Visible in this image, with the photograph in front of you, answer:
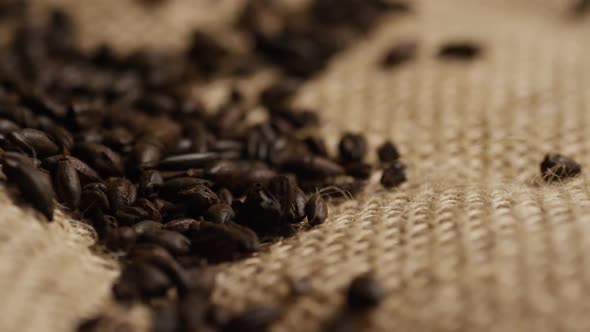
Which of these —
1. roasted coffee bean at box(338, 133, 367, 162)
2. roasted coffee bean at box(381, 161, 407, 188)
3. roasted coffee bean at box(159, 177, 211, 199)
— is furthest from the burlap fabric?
roasted coffee bean at box(159, 177, 211, 199)

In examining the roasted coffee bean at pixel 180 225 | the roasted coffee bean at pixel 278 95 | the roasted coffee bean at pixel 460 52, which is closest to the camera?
the roasted coffee bean at pixel 180 225

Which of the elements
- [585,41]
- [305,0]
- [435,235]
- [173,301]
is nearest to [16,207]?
[173,301]

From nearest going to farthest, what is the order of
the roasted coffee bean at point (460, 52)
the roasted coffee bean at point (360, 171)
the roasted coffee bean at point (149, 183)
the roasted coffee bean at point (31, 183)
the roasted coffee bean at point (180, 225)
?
1. the roasted coffee bean at point (31, 183)
2. the roasted coffee bean at point (180, 225)
3. the roasted coffee bean at point (149, 183)
4. the roasted coffee bean at point (360, 171)
5. the roasted coffee bean at point (460, 52)

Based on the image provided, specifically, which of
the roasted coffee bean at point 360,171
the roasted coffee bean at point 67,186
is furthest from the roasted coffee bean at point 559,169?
the roasted coffee bean at point 67,186

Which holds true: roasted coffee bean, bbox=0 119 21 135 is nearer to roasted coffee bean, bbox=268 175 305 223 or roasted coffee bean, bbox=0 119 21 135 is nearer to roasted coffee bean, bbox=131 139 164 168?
roasted coffee bean, bbox=131 139 164 168

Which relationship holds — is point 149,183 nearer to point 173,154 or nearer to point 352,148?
point 173,154

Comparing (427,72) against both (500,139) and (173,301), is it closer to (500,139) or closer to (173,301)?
(500,139)

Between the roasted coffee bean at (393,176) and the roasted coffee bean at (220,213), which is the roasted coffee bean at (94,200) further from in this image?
the roasted coffee bean at (393,176)
